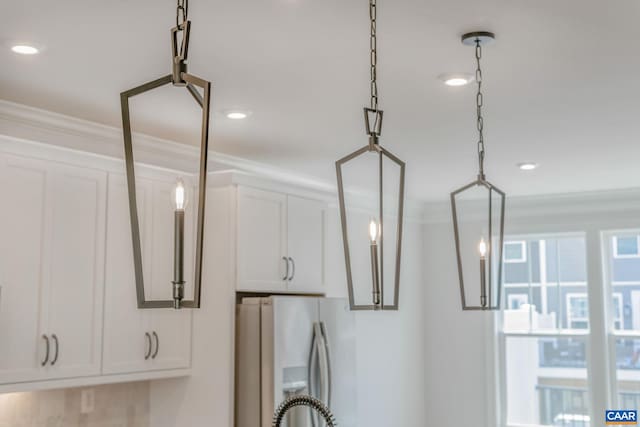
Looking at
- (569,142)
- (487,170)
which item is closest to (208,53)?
(569,142)

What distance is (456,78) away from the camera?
3.02 m

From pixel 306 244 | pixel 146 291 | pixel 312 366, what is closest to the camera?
pixel 146 291

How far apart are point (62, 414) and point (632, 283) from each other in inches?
166

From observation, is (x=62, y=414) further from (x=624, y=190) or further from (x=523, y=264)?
(x=624, y=190)

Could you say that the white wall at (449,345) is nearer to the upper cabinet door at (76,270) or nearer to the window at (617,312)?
the window at (617,312)

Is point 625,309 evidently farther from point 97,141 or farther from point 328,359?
point 97,141

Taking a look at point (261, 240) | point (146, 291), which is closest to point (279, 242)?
point (261, 240)

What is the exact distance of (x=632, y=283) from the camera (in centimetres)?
581

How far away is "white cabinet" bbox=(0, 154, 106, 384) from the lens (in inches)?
121

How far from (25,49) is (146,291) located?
1389 mm

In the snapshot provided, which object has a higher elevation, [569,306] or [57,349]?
[569,306]

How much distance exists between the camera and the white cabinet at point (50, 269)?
308cm

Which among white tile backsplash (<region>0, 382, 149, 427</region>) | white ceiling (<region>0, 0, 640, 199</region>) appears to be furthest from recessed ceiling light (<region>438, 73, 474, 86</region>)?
white tile backsplash (<region>0, 382, 149, 427</region>)

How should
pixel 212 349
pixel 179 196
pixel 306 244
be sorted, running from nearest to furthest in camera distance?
pixel 179 196
pixel 212 349
pixel 306 244
